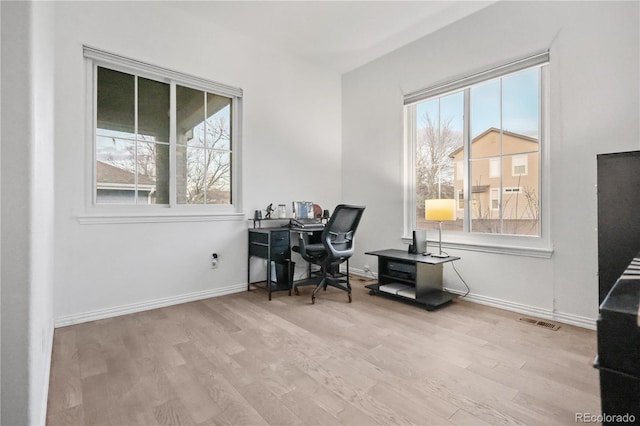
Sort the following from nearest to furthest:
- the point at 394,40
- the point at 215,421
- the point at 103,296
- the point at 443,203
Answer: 1. the point at 215,421
2. the point at 103,296
3. the point at 443,203
4. the point at 394,40

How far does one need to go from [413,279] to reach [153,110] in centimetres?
317

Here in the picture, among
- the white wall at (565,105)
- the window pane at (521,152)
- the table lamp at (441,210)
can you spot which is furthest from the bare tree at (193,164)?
the window pane at (521,152)

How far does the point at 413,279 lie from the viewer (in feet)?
10.5

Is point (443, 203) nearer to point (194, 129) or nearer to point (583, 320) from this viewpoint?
point (583, 320)

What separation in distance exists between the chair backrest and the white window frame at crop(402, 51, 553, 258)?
2.78 ft

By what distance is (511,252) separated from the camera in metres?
2.94

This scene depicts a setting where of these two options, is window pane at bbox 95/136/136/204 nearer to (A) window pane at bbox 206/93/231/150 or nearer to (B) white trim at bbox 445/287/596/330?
(A) window pane at bbox 206/93/231/150

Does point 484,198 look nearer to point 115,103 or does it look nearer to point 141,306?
point 141,306

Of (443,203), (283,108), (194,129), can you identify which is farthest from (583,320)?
(194,129)

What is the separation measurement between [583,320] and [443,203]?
4.80 feet

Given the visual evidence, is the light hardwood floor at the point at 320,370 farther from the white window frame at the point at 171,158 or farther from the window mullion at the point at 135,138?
the window mullion at the point at 135,138

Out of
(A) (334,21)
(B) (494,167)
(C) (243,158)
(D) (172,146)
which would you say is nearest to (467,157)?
(B) (494,167)

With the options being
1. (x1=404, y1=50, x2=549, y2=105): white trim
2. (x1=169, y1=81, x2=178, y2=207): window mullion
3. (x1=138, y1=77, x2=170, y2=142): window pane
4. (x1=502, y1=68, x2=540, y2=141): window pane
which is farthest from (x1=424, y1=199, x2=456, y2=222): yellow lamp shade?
(x1=138, y1=77, x2=170, y2=142): window pane

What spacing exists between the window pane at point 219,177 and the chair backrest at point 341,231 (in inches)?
51.3
